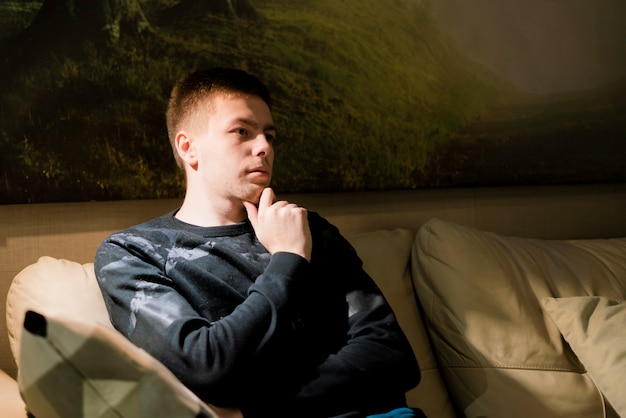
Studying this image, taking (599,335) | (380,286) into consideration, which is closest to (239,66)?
(380,286)

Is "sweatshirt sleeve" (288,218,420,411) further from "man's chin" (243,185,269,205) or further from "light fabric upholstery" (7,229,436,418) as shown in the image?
"light fabric upholstery" (7,229,436,418)

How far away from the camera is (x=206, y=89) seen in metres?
1.54

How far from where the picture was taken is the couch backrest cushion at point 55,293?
4.57 feet

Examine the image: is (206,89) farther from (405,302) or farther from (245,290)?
(405,302)

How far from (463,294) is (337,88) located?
27.1 inches

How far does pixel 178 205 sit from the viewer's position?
71.8 inches

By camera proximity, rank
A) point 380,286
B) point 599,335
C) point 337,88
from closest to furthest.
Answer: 1. point 599,335
2. point 380,286
3. point 337,88

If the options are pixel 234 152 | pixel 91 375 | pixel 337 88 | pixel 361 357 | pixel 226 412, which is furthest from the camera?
pixel 337 88

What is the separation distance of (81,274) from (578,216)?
1700mm

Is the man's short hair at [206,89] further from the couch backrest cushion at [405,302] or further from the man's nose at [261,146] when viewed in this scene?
the couch backrest cushion at [405,302]

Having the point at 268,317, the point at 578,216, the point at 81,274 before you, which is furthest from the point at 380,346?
the point at 578,216

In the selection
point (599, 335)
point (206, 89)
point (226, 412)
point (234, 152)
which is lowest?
point (599, 335)

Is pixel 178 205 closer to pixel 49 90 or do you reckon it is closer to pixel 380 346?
pixel 49 90

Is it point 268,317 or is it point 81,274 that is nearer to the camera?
point 268,317
